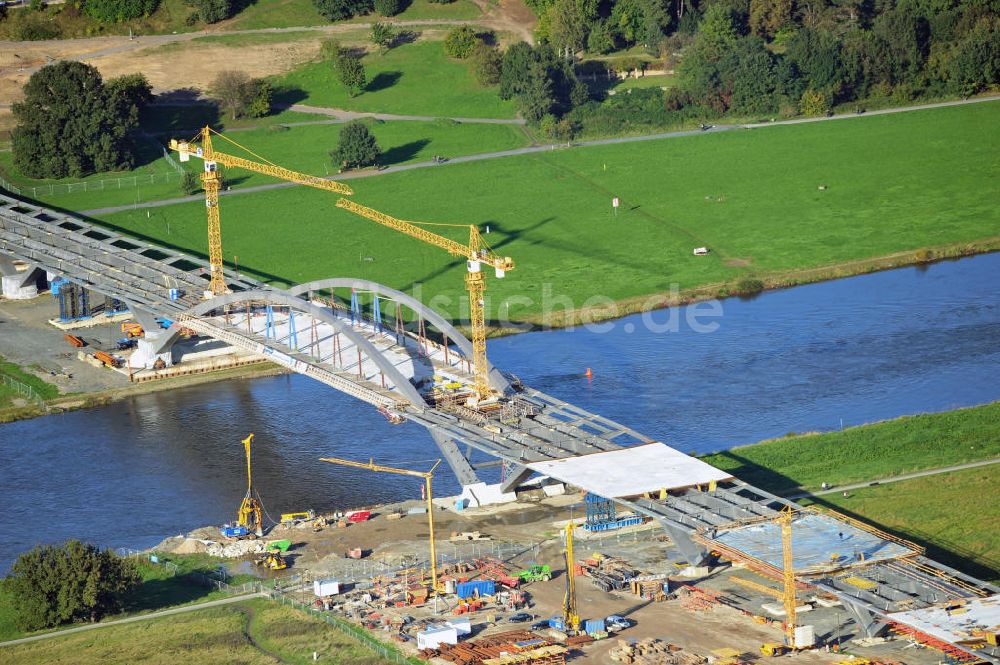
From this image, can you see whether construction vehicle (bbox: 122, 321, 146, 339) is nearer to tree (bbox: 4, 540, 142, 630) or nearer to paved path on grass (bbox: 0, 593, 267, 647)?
tree (bbox: 4, 540, 142, 630)

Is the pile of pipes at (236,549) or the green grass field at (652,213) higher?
the green grass field at (652,213)

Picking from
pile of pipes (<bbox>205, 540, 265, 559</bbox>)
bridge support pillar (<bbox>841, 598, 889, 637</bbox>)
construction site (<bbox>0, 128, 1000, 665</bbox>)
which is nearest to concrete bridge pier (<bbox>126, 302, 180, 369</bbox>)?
construction site (<bbox>0, 128, 1000, 665</bbox>)

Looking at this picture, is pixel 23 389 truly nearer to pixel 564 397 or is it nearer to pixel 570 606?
pixel 564 397

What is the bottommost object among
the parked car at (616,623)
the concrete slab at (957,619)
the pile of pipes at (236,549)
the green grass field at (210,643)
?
the pile of pipes at (236,549)

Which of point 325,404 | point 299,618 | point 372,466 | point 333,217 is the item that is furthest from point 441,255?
point 299,618

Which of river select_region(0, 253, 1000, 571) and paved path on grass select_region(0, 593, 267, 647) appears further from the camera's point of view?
river select_region(0, 253, 1000, 571)

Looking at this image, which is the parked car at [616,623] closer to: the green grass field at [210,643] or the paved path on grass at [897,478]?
the green grass field at [210,643]

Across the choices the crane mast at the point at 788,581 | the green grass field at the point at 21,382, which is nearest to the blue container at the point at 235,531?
the green grass field at the point at 21,382
